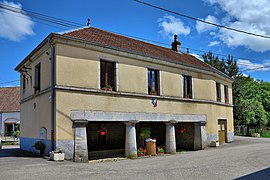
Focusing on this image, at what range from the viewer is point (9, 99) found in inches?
1695

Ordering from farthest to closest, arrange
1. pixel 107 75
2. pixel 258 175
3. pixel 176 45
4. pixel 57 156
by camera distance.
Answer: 1. pixel 176 45
2. pixel 107 75
3. pixel 57 156
4. pixel 258 175

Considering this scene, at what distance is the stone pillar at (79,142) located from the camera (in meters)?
13.1

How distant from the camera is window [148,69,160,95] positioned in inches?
682

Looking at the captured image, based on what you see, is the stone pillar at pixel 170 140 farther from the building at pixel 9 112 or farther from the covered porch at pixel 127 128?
the building at pixel 9 112

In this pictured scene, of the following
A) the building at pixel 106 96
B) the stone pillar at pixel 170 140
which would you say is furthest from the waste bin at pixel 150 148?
the stone pillar at pixel 170 140

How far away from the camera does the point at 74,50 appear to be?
13.9 meters

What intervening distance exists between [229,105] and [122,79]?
42.4 feet

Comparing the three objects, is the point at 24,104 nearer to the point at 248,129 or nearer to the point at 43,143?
the point at 43,143

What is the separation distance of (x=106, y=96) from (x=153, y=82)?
13.0 feet

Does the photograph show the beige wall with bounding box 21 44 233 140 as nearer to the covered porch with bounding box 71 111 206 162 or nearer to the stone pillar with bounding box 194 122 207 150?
the covered porch with bounding box 71 111 206 162

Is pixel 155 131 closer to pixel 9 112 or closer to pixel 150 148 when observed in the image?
pixel 150 148

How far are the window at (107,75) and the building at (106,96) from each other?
5cm

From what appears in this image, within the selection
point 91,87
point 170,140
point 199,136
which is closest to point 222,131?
point 199,136

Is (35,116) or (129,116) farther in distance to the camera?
(35,116)
